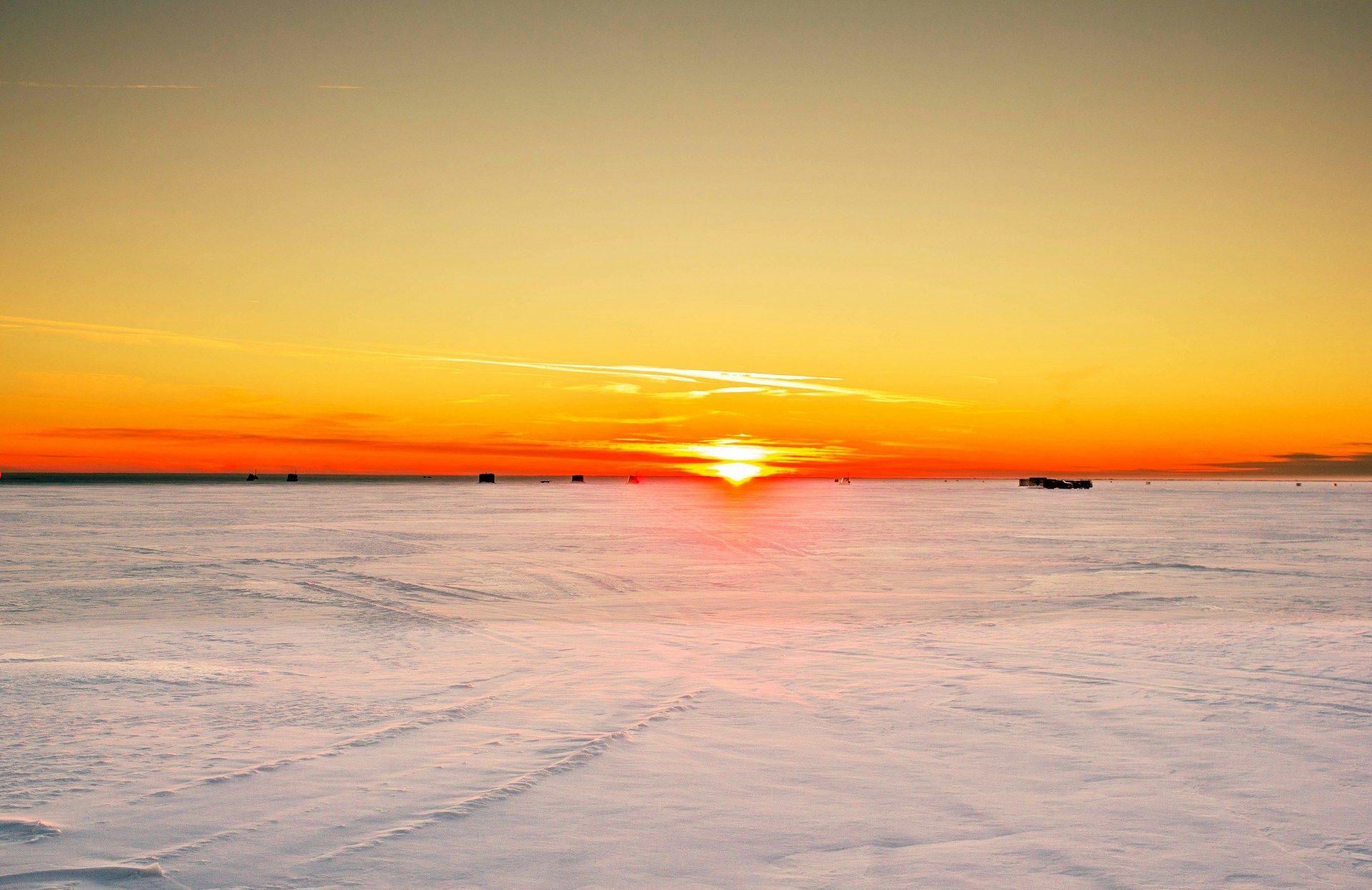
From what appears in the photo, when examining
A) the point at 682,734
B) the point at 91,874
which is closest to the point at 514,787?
the point at 682,734

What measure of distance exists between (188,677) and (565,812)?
592 cm

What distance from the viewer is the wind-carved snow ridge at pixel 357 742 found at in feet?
20.8

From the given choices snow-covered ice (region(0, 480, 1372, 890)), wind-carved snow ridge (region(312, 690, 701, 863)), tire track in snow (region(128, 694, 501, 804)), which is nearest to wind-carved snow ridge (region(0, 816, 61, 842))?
snow-covered ice (region(0, 480, 1372, 890))

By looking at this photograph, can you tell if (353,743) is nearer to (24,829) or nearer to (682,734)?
(24,829)

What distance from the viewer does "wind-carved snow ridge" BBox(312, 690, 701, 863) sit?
17.6 feet

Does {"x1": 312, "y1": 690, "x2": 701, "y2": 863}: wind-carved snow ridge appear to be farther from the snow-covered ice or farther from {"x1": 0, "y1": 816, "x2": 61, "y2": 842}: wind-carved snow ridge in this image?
{"x1": 0, "y1": 816, "x2": 61, "y2": 842}: wind-carved snow ridge

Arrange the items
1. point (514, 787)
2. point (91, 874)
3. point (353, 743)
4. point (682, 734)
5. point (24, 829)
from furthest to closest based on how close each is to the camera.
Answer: point (682, 734) < point (353, 743) < point (514, 787) < point (24, 829) < point (91, 874)

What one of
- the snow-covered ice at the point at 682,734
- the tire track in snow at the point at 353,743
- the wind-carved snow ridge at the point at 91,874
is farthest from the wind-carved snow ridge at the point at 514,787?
the tire track in snow at the point at 353,743

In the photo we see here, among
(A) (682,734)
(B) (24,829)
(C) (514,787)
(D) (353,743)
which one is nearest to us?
(B) (24,829)

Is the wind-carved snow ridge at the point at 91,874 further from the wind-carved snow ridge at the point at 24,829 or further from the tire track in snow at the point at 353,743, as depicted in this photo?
the tire track in snow at the point at 353,743

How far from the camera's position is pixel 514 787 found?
6262 millimetres

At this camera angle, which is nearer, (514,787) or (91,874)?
(91,874)

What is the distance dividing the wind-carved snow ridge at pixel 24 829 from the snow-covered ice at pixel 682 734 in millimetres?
21

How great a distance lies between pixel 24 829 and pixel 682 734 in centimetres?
448
